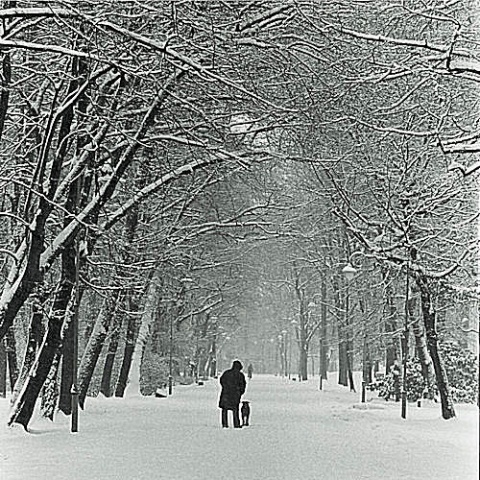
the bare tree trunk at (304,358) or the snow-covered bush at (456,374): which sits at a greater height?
the bare tree trunk at (304,358)

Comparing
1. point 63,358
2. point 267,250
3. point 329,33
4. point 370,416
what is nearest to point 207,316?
point 267,250

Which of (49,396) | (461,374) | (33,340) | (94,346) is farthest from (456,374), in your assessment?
(33,340)

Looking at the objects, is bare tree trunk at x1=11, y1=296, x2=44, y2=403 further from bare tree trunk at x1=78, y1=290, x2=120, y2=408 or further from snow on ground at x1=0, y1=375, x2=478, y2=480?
bare tree trunk at x1=78, y1=290, x2=120, y2=408

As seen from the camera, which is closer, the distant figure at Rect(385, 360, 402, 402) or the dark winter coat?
the dark winter coat

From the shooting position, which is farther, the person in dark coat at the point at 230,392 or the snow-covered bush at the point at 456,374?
the snow-covered bush at the point at 456,374

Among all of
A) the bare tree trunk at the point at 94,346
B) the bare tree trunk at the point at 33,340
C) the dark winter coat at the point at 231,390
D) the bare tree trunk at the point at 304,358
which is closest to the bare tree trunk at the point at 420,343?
the dark winter coat at the point at 231,390

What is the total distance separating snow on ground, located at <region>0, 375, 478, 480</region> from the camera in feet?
48.1

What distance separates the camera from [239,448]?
18297mm

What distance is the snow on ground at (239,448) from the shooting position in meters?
14.7

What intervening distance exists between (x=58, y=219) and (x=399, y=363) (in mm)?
20168

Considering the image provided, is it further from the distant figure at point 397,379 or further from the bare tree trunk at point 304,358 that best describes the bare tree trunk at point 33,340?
the bare tree trunk at point 304,358

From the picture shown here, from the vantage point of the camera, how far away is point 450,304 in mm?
28672

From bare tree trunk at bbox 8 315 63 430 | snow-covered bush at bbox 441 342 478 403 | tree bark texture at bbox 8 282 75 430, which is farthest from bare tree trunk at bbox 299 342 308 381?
bare tree trunk at bbox 8 315 63 430

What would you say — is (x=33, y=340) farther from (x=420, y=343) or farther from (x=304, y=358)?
(x=304, y=358)
